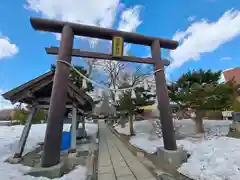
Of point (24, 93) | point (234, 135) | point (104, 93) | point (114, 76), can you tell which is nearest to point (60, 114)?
point (24, 93)

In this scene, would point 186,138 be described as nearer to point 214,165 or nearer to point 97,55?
point 214,165

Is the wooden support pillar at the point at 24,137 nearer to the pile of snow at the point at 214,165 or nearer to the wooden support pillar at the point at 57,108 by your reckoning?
the wooden support pillar at the point at 57,108

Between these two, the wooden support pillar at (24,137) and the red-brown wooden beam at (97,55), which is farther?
the wooden support pillar at (24,137)

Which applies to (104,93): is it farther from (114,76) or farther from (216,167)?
(216,167)

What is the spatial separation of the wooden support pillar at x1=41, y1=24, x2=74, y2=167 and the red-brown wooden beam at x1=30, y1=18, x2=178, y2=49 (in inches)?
11.4

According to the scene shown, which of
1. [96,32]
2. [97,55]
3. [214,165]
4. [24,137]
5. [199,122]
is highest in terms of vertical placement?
[96,32]

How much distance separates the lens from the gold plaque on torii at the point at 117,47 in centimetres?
448

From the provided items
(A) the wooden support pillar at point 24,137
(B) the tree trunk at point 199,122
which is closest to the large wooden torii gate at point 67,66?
(A) the wooden support pillar at point 24,137

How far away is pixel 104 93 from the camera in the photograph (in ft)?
72.1

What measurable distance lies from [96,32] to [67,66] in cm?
153

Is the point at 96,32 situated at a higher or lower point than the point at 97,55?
Result: higher

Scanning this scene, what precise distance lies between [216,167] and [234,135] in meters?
3.83

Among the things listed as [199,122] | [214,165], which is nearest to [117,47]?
[214,165]

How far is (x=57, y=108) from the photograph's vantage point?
3.49m
